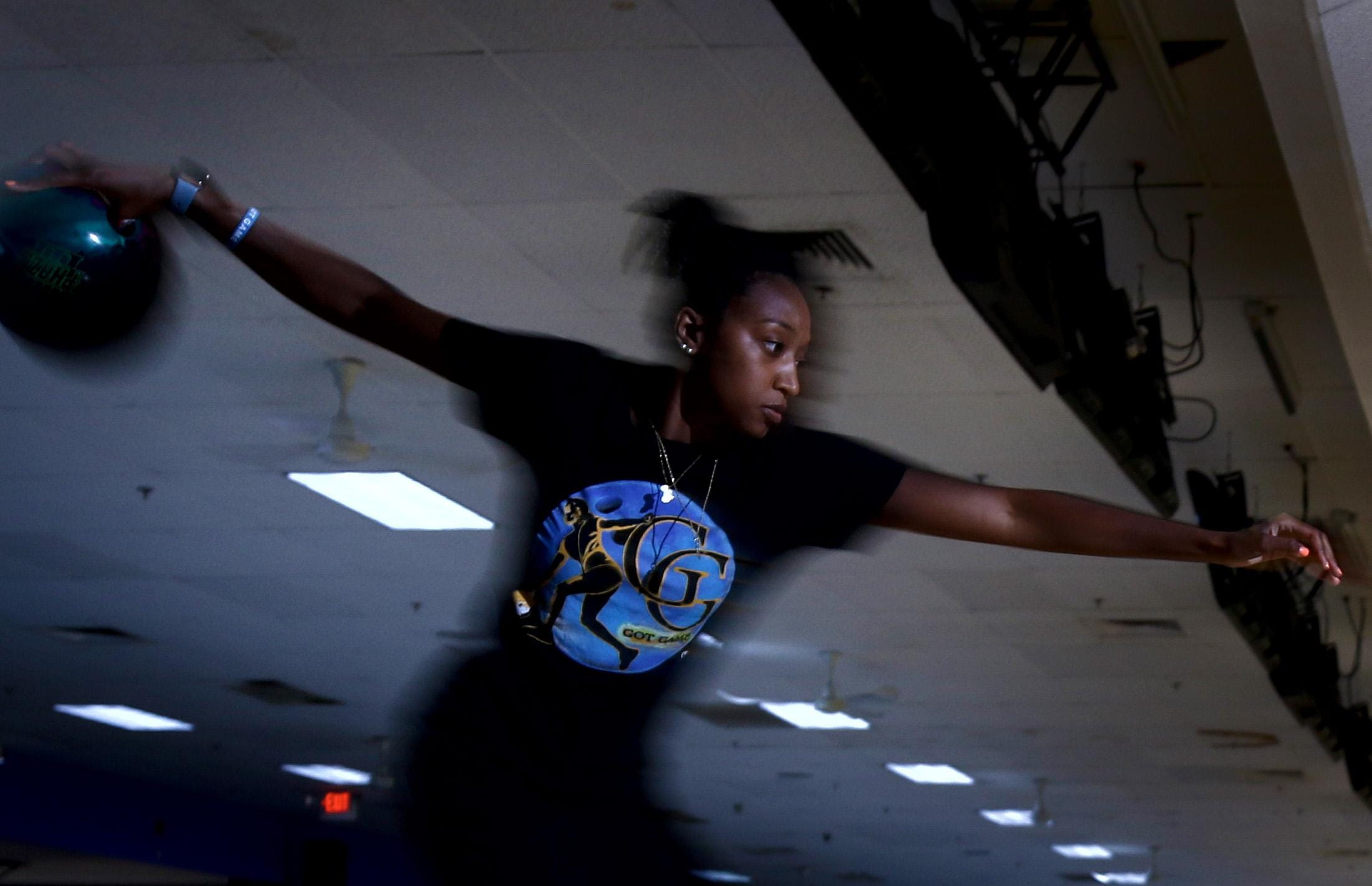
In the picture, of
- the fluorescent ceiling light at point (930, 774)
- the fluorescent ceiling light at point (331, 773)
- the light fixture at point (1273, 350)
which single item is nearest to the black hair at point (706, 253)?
the light fixture at point (1273, 350)

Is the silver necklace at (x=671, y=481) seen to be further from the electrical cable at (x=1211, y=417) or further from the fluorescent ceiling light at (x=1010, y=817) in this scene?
the fluorescent ceiling light at (x=1010, y=817)

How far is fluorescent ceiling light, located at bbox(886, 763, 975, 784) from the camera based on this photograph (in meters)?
11.1

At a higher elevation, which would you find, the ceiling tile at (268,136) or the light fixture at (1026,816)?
the ceiling tile at (268,136)

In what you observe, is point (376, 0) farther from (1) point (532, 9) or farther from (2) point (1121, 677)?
(2) point (1121, 677)

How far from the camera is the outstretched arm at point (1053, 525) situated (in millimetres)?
1634

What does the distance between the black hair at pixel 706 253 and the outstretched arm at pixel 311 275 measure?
248 mm

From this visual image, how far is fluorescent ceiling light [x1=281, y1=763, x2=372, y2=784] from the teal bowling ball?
1074 cm

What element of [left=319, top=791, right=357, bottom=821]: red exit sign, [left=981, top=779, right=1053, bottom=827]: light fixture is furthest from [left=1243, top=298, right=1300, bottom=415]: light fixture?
[left=319, top=791, right=357, bottom=821]: red exit sign

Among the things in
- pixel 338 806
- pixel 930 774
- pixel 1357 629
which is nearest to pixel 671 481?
pixel 1357 629

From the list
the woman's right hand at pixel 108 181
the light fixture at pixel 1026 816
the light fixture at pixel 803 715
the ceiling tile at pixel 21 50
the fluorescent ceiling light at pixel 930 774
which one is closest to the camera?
the woman's right hand at pixel 108 181

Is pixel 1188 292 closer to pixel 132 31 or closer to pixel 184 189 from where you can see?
pixel 132 31

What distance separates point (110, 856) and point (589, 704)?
1161cm

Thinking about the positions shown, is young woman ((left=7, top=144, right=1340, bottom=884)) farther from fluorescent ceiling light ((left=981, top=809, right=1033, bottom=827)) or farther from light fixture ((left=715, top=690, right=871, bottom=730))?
fluorescent ceiling light ((left=981, top=809, right=1033, bottom=827))

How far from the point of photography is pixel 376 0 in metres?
3.24
